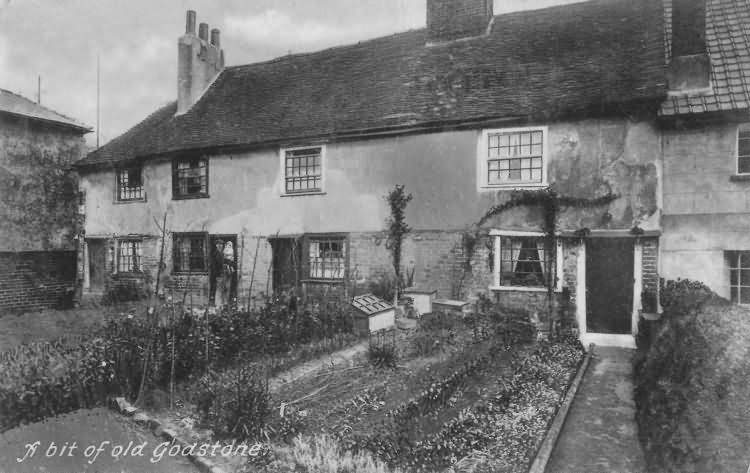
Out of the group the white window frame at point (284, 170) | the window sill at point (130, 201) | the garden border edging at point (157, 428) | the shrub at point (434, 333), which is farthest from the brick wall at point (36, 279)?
the shrub at point (434, 333)

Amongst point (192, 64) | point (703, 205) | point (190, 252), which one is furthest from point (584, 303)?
point (192, 64)

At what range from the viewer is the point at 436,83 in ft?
48.3

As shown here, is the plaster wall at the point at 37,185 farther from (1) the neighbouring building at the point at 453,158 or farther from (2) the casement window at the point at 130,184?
(2) the casement window at the point at 130,184

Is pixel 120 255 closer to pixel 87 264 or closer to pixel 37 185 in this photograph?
pixel 87 264

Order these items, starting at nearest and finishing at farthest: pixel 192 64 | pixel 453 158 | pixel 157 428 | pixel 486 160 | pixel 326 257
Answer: pixel 157 428, pixel 486 160, pixel 453 158, pixel 326 257, pixel 192 64

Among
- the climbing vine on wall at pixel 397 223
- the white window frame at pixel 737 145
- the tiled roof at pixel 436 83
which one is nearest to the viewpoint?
the white window frame at pixel 737 145

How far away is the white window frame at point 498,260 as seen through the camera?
39.1ft

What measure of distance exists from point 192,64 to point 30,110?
647 cm

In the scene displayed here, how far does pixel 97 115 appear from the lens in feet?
70.4

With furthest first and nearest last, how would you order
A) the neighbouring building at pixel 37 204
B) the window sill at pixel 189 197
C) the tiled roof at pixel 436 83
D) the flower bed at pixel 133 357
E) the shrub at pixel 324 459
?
the neighbouring building at pixel 37 204 < the window sill at pixel 189 197 < the tiled roof at pixel 436 83 < the flower bed at pixel 133 357 < the shrub at pixel 324 459

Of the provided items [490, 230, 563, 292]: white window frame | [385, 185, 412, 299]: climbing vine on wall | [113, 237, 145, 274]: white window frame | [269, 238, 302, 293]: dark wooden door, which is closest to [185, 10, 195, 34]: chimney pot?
[113, 237, 145, 274]: white window frame

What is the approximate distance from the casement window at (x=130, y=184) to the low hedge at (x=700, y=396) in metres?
17.3

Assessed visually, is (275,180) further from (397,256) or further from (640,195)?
(640,195)

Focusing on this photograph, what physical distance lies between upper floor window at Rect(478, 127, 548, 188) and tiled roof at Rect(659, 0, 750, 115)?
9.35ft
